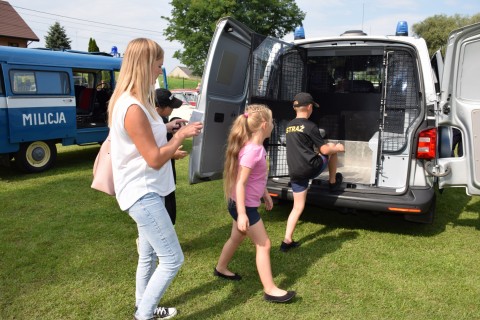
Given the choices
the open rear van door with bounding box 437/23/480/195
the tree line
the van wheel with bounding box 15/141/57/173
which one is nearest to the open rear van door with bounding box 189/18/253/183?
the open rear van door with bounding box 437/23/480/195

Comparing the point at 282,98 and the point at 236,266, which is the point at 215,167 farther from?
the point at 282,98

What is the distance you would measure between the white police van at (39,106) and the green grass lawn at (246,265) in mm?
2290

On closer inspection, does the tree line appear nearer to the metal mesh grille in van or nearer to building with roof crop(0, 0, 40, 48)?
building with roof crop(0, 0, 40, 48)

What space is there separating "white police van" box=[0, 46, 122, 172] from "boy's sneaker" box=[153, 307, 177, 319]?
234 inches

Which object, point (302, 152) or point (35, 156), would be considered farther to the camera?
point (35, 156)

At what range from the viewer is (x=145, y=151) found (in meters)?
2.19

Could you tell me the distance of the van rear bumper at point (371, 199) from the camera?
4.04 meters

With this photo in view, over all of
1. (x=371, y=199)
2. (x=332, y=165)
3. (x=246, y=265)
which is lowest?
(x=246, y=265)

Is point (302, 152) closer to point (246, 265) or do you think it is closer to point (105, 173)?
point (246, 265)

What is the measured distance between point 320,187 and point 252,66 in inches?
61.2

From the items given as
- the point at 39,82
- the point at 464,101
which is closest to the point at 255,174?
the point at 464,101

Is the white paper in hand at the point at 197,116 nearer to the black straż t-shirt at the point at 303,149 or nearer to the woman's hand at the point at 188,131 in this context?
the black straż t-shirt at the point at 303,149

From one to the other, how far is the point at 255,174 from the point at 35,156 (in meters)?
6.47

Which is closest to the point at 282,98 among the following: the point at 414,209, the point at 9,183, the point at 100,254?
the point at 414,209
